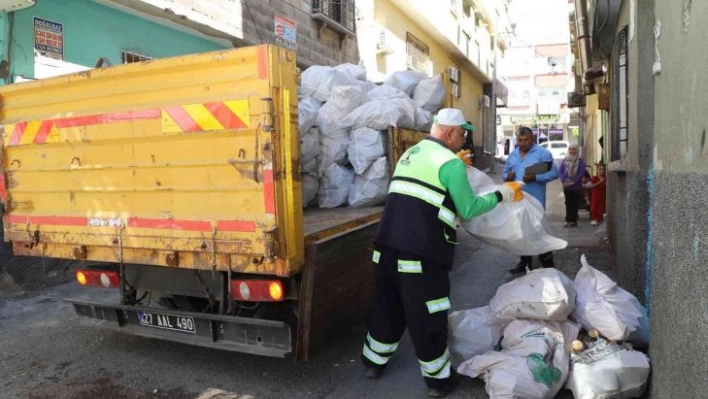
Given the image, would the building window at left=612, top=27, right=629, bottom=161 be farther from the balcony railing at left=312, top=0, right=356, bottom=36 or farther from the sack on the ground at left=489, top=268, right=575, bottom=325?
the balcony railing at left=312, top=0, right=356, bottom=36

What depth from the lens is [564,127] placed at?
46.2 meters

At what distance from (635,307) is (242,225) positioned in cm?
236

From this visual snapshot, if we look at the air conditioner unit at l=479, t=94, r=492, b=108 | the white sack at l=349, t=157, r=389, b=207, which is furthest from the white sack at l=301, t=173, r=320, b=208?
the air conditioner unit at l=479, t=94, r=492, b=108

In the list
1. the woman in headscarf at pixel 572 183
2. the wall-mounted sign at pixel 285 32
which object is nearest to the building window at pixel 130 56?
the wall-mounted sign at pixel 285 32

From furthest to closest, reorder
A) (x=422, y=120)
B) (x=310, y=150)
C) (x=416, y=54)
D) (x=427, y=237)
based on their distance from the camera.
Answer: (x=416, y=54)
(x=422, y=120)
(x=310, y=150)
(x=427, y=237)

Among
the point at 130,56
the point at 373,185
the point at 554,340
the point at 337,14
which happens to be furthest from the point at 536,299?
the point at 337,14

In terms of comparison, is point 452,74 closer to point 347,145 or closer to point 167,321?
point 347,145

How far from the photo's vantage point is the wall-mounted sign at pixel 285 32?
32.8ft

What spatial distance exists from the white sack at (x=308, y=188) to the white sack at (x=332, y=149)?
0.36ft

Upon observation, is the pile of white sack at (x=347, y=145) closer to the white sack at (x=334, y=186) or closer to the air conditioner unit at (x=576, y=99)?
the white sack at (x=334, y=186)

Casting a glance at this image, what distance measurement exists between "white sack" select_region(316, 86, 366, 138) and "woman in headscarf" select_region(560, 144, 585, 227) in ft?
16.3

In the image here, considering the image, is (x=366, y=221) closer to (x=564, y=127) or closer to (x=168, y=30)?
(x=168, y=30)

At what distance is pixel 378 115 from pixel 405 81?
148 cm

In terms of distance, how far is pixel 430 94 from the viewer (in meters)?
6.00
